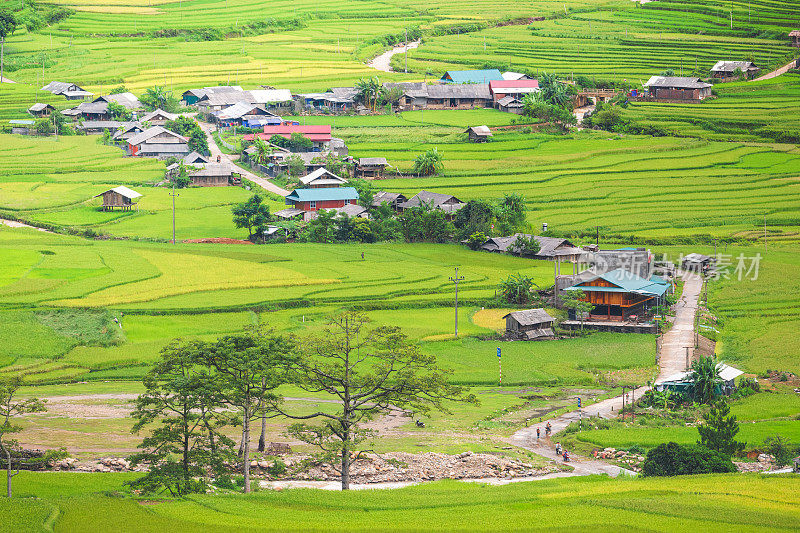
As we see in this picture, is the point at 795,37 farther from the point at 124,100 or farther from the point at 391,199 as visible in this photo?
the point at 124,100

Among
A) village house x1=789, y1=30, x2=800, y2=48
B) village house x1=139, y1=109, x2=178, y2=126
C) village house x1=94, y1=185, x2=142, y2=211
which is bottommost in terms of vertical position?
village house x1=94, y1=185, x2=142, y2=211

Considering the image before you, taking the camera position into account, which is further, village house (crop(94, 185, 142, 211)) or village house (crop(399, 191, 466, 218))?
village house (crop(94, 185, 142, 211))

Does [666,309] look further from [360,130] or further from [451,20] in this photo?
[451,20]

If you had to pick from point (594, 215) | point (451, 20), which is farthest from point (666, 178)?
point (451, 20)

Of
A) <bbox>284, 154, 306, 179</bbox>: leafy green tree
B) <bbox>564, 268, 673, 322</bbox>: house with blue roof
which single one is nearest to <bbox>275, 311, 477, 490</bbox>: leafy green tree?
<bbox>564, 268, 673, 322</bbox>: house with blue roof

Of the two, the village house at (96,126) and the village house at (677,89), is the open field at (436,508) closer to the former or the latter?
the village house at (96,126)

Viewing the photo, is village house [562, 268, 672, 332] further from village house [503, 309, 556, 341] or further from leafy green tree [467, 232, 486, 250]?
leafy green tree [467, 232, 486, 250]
